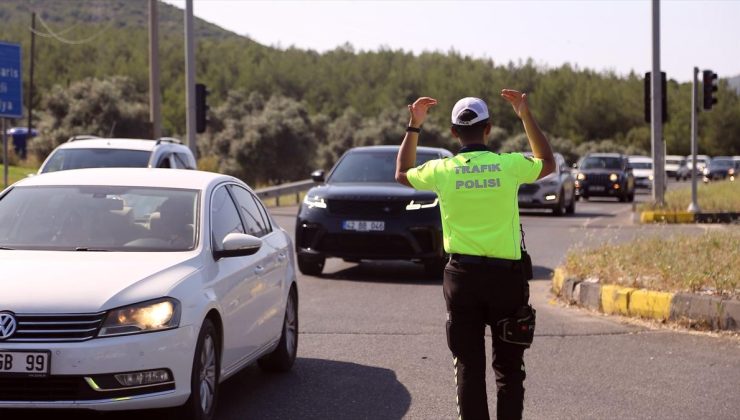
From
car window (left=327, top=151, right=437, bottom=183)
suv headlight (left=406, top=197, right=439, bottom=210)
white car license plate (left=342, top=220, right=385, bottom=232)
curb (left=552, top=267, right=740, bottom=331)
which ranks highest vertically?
car window (left=327, top=151, right=437, bottom=183)

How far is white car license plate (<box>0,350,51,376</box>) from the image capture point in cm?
591

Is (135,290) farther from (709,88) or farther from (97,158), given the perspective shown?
(709,88)

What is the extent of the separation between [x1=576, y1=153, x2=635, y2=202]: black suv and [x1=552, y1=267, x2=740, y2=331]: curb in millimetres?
28411

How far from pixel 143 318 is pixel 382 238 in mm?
8518

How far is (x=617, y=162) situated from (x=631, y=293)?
3079 centimetres

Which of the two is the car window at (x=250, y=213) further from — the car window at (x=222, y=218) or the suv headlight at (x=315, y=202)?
the suv headlight at (x=315, y=202)

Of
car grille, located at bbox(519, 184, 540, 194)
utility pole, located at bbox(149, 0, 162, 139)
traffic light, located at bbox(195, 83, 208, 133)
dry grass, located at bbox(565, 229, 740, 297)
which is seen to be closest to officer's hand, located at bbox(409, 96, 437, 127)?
dry grass, located at bbox(565, 229, 740, 297)

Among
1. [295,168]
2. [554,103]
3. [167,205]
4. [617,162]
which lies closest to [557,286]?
[167,205]

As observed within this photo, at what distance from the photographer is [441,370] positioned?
Result: 28.8 feet

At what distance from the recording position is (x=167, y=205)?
7.55 m

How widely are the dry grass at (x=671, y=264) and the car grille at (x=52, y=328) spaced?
21.5ft

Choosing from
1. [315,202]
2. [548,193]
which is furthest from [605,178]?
[315,202]

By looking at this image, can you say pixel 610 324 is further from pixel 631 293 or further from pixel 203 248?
pixel 203 248

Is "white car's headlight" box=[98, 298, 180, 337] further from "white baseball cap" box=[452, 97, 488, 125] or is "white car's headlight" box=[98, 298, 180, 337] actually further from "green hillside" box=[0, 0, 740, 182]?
"green hillside" box=[0, 0, 740, 182]
